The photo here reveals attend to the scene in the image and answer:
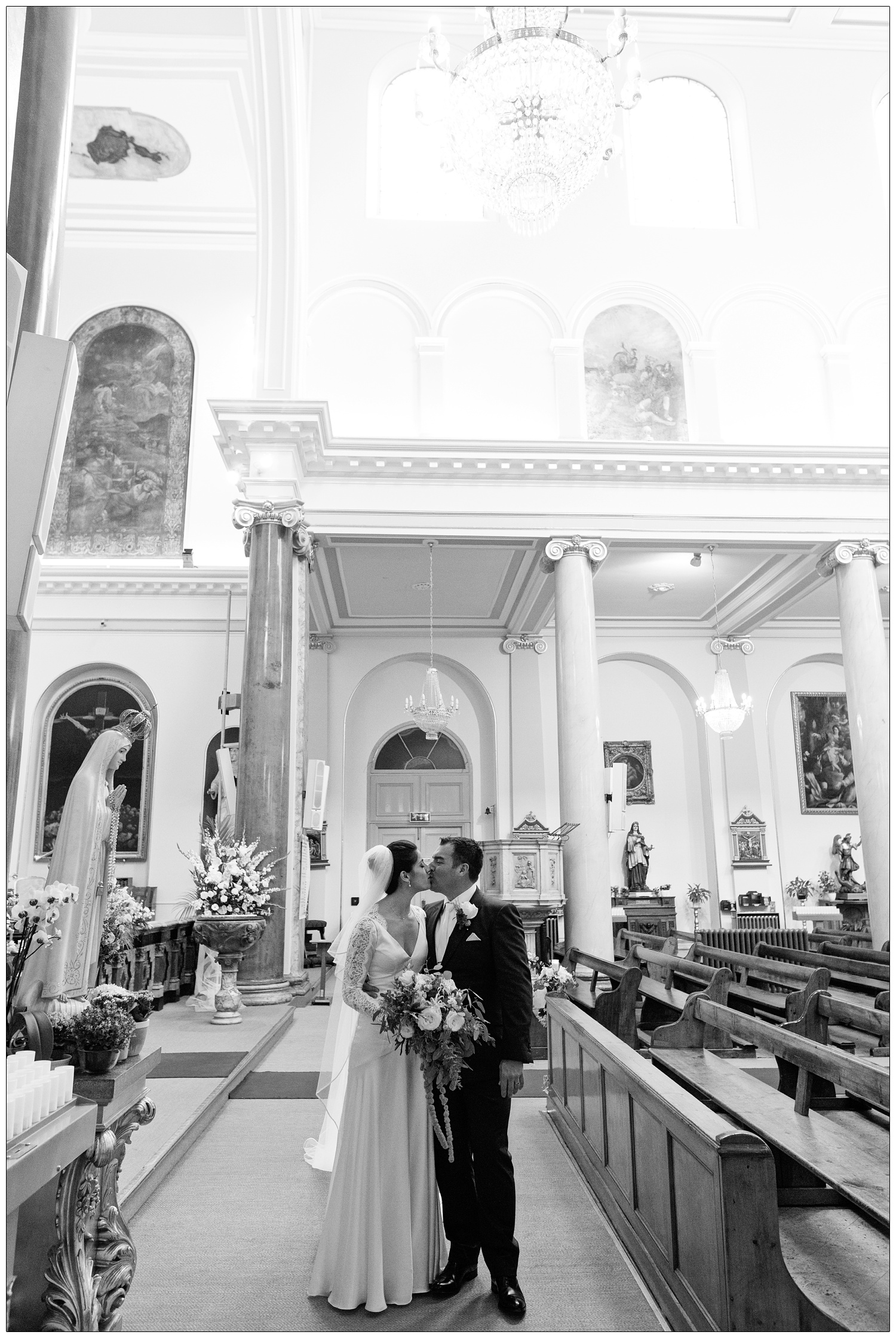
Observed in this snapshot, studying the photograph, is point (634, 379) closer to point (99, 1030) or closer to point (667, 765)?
point (667, 765)

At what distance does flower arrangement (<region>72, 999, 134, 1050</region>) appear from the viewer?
119 inches

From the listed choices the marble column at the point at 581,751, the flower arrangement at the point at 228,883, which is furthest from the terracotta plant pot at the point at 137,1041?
the marble column at the point at 581,751

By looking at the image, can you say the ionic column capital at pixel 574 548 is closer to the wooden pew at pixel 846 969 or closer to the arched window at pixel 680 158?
the arched window at pixel 680 158

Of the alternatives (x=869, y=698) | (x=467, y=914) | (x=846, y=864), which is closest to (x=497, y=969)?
(x=467, y=914)

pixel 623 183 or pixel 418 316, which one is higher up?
pixel 623 183

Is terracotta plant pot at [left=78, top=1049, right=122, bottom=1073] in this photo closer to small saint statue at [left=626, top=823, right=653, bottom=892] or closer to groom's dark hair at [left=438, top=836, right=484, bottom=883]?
groom's dark hair at [left=438, top=836, right=484, bottom=883]

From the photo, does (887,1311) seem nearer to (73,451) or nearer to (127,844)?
(127,844)

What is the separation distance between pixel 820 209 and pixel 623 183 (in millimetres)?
2918

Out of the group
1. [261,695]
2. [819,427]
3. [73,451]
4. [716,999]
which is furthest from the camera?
[73,451]

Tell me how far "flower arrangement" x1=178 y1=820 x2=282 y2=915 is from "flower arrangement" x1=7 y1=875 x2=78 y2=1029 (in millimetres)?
5255

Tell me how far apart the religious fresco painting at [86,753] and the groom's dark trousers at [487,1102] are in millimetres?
11796

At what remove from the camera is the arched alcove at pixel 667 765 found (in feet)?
56.3

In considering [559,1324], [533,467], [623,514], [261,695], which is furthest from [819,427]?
[559,1324]

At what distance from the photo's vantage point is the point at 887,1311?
7.89 feet
